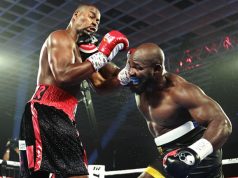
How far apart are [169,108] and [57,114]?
0.79 metres

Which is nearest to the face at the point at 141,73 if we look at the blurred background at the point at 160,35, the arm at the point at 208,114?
the arm at the point at 208,114

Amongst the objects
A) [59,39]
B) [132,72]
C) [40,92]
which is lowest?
[40,92]

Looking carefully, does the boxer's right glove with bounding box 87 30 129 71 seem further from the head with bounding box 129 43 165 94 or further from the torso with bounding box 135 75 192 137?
the torso with bounding box 135 75 192 137

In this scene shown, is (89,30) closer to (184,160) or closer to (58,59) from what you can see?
(58,59)

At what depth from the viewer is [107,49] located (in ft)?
7.91

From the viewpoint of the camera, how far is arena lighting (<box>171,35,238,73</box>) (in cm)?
825

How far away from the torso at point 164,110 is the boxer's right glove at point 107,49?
16.2 inches

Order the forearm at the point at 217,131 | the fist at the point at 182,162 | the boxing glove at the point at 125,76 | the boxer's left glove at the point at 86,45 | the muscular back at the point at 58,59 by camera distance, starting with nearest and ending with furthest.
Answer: the fist at the point at 182,162 < the forearm at the point at 217,131 < the muscular back at the point at 58,59 < the boxing glove at the point at 125,76 < the boxer's left glove at the point at 86,45

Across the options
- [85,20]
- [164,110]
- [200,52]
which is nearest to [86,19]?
[85,20]

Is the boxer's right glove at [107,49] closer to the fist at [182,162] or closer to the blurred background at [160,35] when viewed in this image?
the fist at [182,162]

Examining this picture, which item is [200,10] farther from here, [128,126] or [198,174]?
[128,126]

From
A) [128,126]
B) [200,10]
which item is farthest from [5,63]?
[128,126]

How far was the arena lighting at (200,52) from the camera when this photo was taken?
8.25m

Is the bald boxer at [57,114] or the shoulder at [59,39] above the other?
the shoulder at [59,39]
